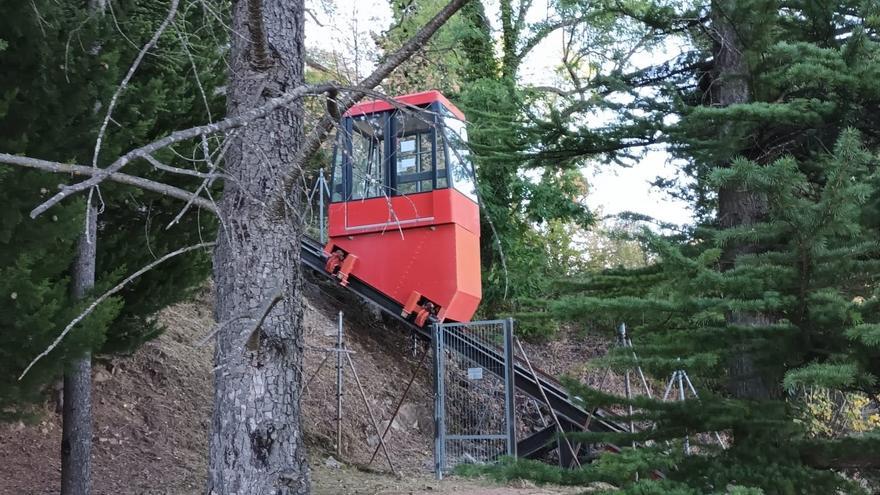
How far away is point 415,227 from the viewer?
40.0ft

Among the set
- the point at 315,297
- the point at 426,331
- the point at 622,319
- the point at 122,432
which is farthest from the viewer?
the point at 315,297

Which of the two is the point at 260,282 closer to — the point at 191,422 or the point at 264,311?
the point at 264,311

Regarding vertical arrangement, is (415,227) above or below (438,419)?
above

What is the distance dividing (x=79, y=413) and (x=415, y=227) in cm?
631

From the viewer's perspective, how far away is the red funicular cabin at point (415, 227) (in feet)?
38.9

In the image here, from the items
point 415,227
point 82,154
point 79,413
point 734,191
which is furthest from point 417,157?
point 734,191

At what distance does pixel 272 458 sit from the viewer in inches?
150

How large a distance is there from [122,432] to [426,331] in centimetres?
521

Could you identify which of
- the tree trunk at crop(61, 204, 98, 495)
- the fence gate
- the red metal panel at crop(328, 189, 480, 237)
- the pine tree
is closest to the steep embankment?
the tree trunk at crop(61, 204, 98, 495)

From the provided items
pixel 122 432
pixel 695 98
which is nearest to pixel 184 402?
pixel 122 432

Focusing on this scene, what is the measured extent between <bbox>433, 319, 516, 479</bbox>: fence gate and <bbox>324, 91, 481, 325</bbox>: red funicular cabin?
2.02 feet

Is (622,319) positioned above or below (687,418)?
above

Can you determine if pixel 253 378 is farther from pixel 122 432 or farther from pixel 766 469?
pixel 122 432

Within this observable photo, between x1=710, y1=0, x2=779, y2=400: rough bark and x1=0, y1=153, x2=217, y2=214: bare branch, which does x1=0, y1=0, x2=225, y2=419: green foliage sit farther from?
x1=710, y1=0, x2=779, y2=400: rough bark
